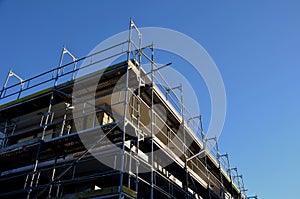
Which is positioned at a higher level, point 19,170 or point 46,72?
point 46,72

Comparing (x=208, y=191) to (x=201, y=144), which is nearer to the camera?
(x=208, y=191)

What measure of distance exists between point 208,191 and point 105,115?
17.5ft

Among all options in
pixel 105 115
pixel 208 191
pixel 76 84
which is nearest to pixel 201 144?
pixel 208 191

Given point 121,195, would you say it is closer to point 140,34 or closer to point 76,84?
point 76,84

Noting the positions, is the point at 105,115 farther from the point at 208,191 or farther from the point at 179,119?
the point at 208,191

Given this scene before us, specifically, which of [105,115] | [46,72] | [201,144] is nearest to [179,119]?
[201,144]

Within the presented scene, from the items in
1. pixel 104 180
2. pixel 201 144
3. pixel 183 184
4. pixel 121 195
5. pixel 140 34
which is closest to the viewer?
pixel 121 195

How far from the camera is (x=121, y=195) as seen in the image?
5.68m

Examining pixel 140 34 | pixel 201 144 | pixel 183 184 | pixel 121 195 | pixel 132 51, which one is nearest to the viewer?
pixel 121 195

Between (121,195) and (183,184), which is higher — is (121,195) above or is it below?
below

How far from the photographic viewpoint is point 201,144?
1261 centimetres

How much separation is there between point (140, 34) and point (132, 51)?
1342mm

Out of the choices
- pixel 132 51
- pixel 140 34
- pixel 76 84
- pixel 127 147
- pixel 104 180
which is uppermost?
pixel 140 34

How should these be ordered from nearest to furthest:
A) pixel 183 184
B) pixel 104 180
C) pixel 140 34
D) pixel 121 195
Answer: pixel 121 195, pixel 104 180, pixel 140 34, pixel 183 184
